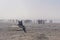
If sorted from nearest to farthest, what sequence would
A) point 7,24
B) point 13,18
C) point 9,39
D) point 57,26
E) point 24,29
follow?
1. point 9,39
2. point 7,24
3. point 13,18
4. point 24,29
5. point 57,26

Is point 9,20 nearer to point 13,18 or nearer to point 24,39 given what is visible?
point 13,18

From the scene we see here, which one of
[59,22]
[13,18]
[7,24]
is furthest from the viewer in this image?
[59,22]

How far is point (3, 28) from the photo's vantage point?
7328mm

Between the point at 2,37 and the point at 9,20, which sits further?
the point at 9,20

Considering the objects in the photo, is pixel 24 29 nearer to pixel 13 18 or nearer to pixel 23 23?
pixel 23 23

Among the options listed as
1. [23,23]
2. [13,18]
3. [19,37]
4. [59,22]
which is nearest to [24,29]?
[23,23]

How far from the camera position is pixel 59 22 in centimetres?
1012

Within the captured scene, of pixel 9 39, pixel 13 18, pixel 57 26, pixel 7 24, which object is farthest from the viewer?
pixel 57 26

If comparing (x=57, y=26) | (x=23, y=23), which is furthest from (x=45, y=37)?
(x=57, y=26)

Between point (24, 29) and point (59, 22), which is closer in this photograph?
point (24, 29)

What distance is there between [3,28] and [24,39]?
1.06 metres

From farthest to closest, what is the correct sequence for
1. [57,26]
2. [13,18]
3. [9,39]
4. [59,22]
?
[57,26]
[59,22]
[13,18]
[9,39]

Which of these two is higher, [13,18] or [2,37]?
[13,18]

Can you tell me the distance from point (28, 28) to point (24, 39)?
95.1 inches
